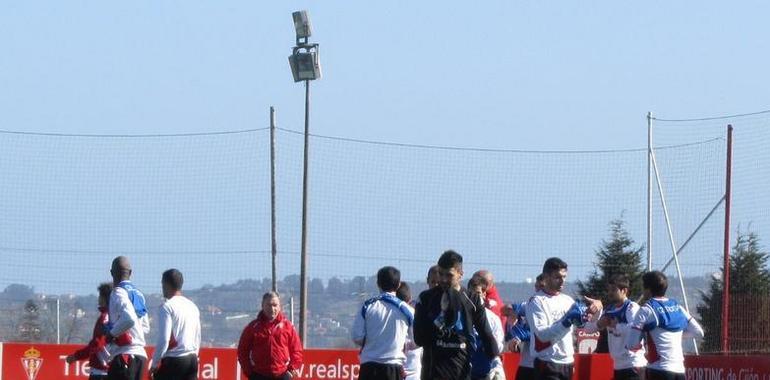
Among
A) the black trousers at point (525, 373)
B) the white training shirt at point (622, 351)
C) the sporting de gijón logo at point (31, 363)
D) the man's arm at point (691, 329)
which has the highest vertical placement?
the man's arm at point (691, 329)

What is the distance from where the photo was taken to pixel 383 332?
11953 mm

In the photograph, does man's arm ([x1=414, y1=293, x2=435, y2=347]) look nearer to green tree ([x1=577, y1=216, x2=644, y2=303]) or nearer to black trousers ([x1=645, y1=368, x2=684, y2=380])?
black trousers ([x1=645, y1=368, x2=684, y2=380])

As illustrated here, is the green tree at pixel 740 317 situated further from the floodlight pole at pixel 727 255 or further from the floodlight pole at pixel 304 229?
the floodlight pole at pixel 304 229

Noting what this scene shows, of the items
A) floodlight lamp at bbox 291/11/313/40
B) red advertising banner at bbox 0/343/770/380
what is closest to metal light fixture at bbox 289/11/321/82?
floodlight lamp at bbox 291/11/313/40

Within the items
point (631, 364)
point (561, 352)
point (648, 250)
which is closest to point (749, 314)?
point (648, 250)

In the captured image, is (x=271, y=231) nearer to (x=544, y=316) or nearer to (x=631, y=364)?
(x=631, y=364)

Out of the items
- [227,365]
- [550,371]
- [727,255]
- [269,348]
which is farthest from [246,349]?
[727,255]

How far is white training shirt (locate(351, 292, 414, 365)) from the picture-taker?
1195 centimetres

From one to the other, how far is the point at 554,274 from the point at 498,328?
94 centimetres

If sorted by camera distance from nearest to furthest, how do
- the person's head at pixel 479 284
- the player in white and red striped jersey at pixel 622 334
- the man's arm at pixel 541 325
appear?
the man's arm at pixel 541 325 → the person's head at pixel 479 284 → the player in white and red striped jersey at pixel 622 334

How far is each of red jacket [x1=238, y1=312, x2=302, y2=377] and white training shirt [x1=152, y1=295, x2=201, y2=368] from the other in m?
1.05

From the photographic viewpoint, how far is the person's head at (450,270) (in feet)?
33.5

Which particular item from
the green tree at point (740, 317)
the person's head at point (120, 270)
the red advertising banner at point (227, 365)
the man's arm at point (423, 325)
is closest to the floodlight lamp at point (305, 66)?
the red advertising banner at point (227, 365)

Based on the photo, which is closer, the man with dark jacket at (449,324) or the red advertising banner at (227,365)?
the man with dark jacket at (449,324)
